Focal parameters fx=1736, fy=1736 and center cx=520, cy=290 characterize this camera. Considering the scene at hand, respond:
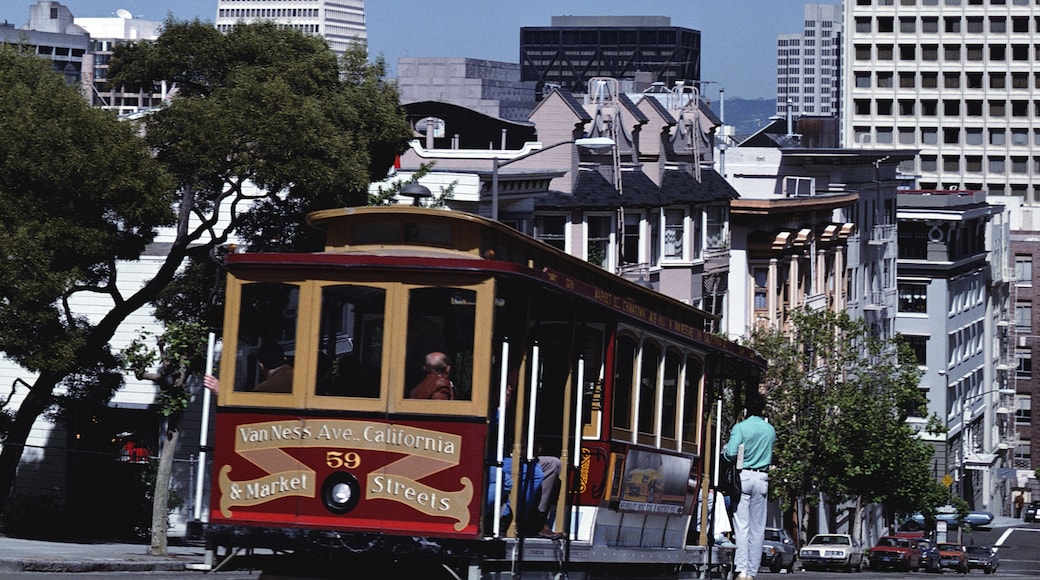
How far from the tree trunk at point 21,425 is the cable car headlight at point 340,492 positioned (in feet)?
47.1

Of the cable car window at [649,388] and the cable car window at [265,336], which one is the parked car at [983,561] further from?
the cable car window at [265,336]

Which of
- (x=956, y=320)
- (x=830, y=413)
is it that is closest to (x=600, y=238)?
(x=830, y=413)

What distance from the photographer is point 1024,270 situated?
414 ft

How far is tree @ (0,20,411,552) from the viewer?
24.4m

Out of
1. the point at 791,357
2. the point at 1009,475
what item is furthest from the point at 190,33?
the point at 1009,475

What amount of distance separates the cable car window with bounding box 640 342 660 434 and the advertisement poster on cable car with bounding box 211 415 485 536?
3.66 meters

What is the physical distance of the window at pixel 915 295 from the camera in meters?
91.6

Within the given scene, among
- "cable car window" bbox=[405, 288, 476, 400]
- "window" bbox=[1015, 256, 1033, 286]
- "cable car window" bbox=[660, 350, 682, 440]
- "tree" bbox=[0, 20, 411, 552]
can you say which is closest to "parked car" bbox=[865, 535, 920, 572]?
"tree" bbox=[0, 20, 411, 552]

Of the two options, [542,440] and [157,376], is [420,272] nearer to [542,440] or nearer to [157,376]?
[542,440]

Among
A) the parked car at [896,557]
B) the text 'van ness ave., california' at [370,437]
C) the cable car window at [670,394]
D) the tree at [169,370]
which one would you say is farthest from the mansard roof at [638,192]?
the text 'van ness ave., california' at [370,437]

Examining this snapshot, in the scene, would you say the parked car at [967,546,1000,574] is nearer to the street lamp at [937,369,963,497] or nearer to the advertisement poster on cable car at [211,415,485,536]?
the street lamp at [937,369,963,497]

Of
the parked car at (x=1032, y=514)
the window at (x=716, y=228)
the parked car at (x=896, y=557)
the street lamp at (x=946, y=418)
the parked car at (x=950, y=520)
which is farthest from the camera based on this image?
the parked car at (x=1032, y=514)

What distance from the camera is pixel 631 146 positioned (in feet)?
156

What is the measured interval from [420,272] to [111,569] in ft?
40.4
